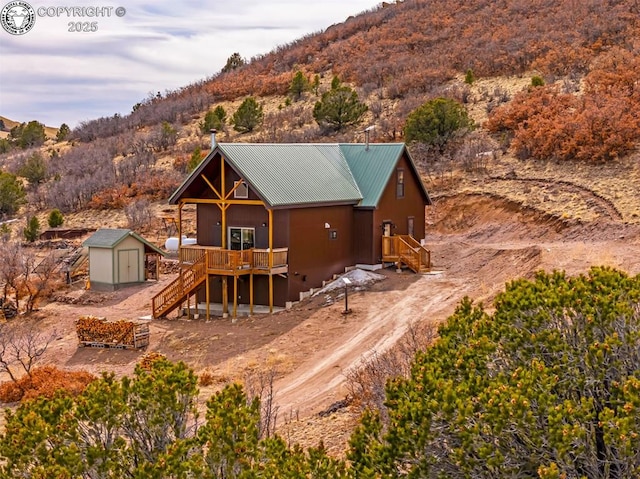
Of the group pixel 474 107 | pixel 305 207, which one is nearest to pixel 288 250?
pixel 305 207

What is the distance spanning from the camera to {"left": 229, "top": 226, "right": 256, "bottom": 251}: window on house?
27922mm

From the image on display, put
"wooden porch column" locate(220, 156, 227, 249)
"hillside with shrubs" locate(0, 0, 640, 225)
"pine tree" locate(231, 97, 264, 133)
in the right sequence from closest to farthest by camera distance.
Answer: "wooden porch column" locate(220, 156, 227, 249)
"hillside with shrubs" locate(0, 0, 640, 225)
"pine tree" locate(231, 97, 264, 133)

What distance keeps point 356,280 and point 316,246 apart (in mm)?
1910

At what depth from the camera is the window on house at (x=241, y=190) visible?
90.4ft

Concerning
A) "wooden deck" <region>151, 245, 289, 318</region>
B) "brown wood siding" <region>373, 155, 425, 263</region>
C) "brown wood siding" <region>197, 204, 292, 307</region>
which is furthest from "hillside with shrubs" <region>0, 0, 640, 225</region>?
"wooden deck" <region>151, 245, 289, 318</region>

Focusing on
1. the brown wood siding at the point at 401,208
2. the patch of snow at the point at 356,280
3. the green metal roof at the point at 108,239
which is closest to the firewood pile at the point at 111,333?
the patch of snow at the point at 356,280

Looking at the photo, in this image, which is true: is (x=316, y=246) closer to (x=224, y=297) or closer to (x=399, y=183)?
(x=224, y=297)

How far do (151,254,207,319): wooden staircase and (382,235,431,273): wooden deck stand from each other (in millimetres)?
7430

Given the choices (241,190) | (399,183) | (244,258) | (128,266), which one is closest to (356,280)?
(244,258)

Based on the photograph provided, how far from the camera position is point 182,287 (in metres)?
27.5

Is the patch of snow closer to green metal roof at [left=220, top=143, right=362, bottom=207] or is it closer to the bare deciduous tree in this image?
green metal roof at [left=220, top=143, right=362, bottom=207]

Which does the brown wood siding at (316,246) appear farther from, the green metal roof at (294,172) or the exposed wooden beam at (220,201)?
the exposed wooden beam at (220,201)

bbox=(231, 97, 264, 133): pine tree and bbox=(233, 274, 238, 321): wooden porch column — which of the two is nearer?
bbox=(233, 274, 238, 321): wooden porch column

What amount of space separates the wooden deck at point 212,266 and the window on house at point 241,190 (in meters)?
2.07
